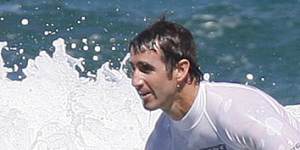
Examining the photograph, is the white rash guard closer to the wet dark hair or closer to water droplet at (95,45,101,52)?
the wet dark hair

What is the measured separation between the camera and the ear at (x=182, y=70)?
3.37m

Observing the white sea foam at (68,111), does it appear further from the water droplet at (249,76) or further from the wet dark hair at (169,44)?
the water droplet at (249,76)

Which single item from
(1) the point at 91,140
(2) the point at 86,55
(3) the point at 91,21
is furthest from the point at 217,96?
(3) the point at 91,21

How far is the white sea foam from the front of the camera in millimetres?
5312

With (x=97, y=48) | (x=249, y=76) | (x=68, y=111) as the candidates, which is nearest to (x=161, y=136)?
(x=68, y=111)

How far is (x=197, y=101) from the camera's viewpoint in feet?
11.3

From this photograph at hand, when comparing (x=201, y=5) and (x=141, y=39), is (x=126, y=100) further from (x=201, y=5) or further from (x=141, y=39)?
(x=201, y=5)

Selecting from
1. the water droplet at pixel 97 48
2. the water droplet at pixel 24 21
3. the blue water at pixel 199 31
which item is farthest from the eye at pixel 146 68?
the water droplet at pixel 24 21

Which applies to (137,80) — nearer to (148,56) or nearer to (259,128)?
(148,56)

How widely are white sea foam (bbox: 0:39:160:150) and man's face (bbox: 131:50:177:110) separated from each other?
6.16 feet

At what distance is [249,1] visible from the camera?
10836 millimetres

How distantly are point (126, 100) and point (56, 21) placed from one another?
4872mm

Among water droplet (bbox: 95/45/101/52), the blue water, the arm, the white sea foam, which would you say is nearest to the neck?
the arm

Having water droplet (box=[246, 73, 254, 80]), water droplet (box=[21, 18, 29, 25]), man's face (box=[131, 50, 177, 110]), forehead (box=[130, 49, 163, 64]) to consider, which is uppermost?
water droplet (box=[21, 18, 29, 25])
